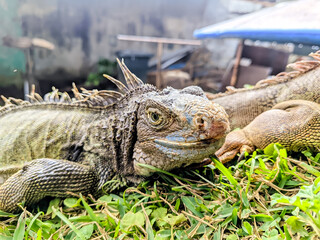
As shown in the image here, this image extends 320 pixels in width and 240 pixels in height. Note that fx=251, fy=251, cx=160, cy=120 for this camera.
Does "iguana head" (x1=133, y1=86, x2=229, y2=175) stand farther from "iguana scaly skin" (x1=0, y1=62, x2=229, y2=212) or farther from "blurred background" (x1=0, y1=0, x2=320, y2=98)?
"blurred background" (x1=0, y1=0, x2=320, y2=98)

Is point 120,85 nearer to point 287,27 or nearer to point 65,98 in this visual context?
point 65,98

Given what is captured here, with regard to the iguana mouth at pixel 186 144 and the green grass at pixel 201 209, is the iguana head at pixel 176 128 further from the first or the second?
the green grass at pixel 201 209

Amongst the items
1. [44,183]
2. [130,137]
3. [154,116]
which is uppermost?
[154,116]

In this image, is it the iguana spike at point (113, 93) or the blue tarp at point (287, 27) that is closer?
the iguana spike at point (113, 93)

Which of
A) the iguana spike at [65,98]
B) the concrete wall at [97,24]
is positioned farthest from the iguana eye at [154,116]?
the concrete wall at [97,24]

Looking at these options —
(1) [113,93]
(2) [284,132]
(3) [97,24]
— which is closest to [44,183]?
(1) [113,93]
